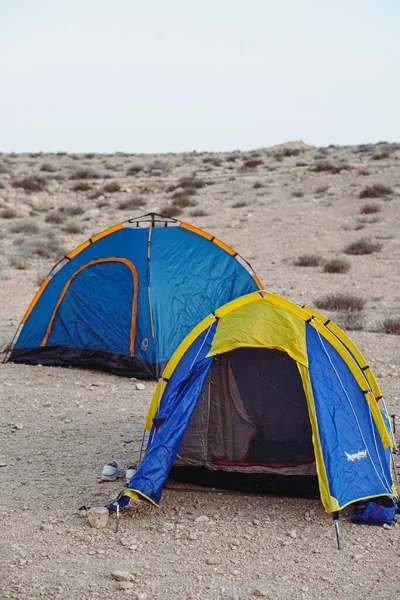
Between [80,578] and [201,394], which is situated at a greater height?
[201,394]

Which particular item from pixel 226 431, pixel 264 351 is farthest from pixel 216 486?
pixel 264 351

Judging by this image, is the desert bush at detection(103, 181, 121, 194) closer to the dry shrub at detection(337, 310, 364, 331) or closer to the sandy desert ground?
the sandy desert ground

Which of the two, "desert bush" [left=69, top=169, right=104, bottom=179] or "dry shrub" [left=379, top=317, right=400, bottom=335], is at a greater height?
"desert bush" [left=69, top=169, right=104, bottom=179]

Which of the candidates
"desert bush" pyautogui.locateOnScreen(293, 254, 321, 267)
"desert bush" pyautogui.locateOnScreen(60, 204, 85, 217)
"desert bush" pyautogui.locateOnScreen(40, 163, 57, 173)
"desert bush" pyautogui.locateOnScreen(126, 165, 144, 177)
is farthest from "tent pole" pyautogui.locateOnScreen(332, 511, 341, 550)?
"desert bush" pyautogui.locateOnScreen(40, 163, 57, 173)

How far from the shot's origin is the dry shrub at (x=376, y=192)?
2227 cm

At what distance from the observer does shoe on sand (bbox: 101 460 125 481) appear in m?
6.27

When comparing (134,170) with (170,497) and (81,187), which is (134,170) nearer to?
(81,187)

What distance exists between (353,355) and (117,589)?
2.69 metres

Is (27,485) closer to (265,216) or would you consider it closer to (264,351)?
(264,351)

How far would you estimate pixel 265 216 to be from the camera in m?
21.7

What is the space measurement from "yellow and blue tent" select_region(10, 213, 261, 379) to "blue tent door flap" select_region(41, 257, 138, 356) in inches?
0.5

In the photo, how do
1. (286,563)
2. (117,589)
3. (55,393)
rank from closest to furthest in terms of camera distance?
(117,589) < (286,563) < (55,393)

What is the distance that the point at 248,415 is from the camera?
21.0 feet

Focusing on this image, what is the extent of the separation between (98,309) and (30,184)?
18.2 m
